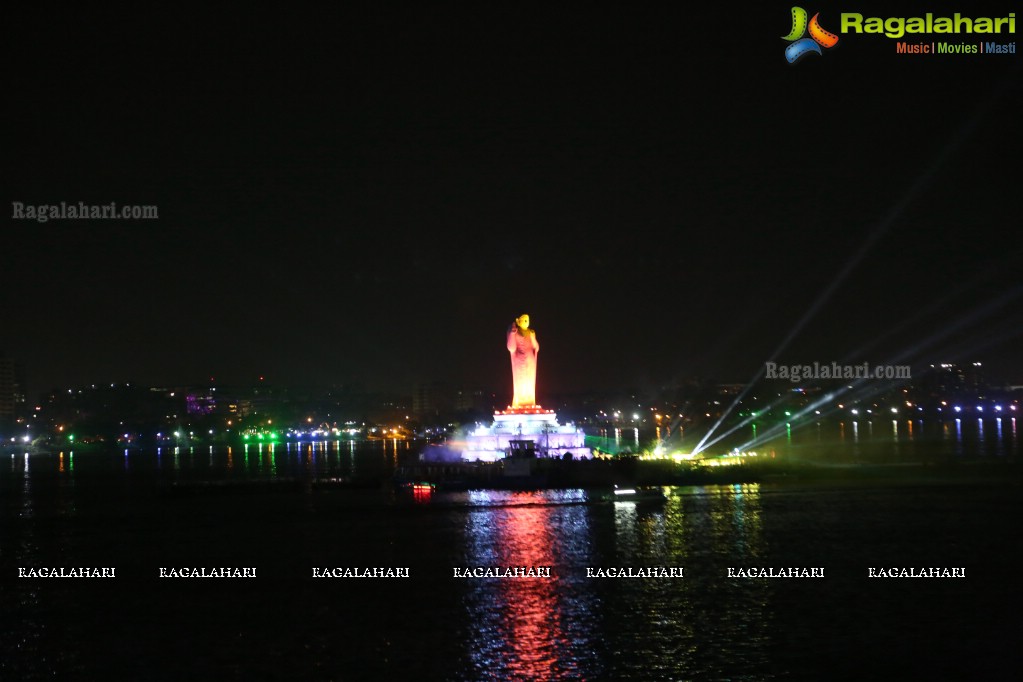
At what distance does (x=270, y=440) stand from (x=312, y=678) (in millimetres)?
153509

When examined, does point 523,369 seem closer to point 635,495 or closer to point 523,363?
point 523,363

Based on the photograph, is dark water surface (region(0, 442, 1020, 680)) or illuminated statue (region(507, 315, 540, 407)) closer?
dark water surface (region(0, 442, 1020, 680))

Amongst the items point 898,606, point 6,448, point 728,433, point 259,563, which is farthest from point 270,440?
point 898,606

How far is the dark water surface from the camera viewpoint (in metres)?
17.3

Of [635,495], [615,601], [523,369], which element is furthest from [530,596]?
[523,369]

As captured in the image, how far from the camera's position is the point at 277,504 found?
4447cm

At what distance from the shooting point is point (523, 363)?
56.5m

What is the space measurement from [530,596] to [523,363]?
3442 cm

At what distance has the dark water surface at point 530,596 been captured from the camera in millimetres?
17328

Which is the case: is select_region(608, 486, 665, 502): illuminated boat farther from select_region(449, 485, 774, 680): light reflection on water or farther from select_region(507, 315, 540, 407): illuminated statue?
select_region(507, 315, 540, 407): illuminated statue

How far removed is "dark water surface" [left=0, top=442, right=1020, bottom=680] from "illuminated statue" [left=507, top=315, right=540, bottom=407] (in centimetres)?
1506

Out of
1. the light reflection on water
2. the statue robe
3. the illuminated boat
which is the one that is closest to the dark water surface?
the light reflection on water

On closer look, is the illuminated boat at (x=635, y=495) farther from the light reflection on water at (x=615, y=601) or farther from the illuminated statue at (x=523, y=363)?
the illuminated statue at (x=523, y=363)

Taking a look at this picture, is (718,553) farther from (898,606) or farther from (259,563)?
(259,563)
